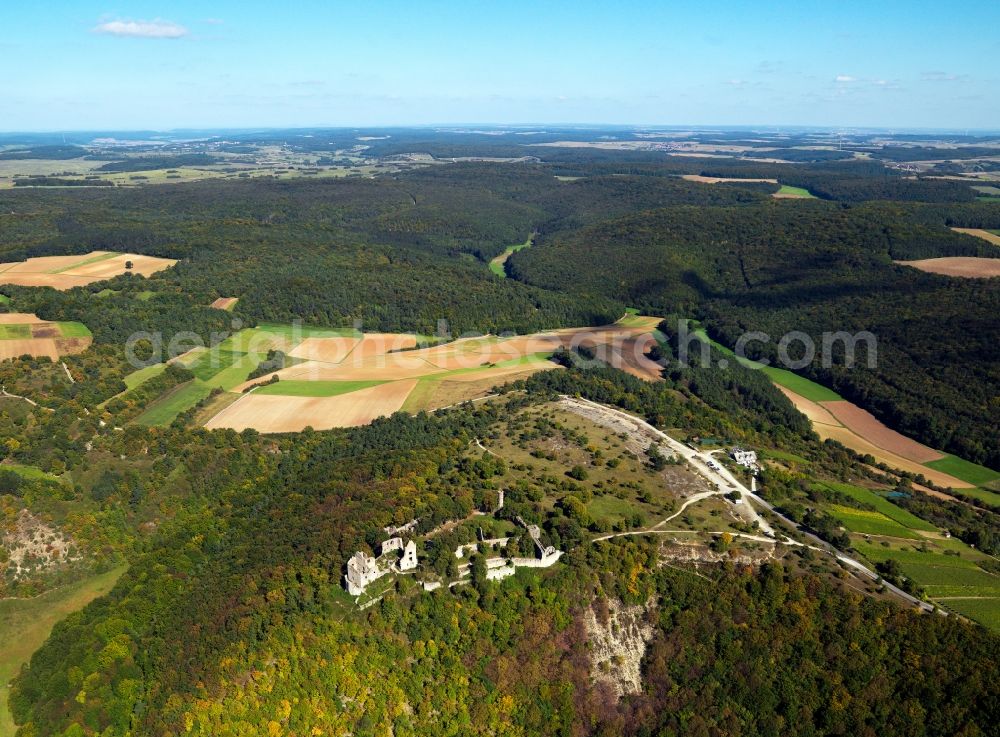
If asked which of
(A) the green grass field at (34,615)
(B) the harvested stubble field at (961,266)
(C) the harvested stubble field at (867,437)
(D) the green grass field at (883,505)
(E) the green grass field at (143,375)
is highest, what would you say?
(B) the harvested stubble field at (961,266)

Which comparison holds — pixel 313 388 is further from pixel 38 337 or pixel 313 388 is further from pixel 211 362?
pixel 38 337

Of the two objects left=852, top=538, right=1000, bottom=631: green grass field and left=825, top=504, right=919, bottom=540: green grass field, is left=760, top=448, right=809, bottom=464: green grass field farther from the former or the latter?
left=852, top=538, right=1000, bottom=631: green grass field

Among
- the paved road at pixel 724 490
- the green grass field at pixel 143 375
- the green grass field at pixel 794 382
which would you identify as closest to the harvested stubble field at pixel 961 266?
the green grass field at pixel 794 382

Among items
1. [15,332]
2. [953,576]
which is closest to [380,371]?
[15,332]

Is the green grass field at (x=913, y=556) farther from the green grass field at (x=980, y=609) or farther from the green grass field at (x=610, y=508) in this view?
the green grass field at (x=610, y=508)

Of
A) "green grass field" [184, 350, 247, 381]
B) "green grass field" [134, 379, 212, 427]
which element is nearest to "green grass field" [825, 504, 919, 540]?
"green grass field" [134, 379, 212, 427]

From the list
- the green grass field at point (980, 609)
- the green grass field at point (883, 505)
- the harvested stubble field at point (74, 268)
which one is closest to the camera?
the green grass field at point (980, 609)

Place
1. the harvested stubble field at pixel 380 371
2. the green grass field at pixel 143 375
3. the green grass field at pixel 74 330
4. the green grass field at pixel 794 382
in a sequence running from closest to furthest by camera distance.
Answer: the harvested stubble field at pixel 380 371, the green grass field at pixel 143 375, the green grass field at pixel 74 330, the green grass field at pixel 794 382
